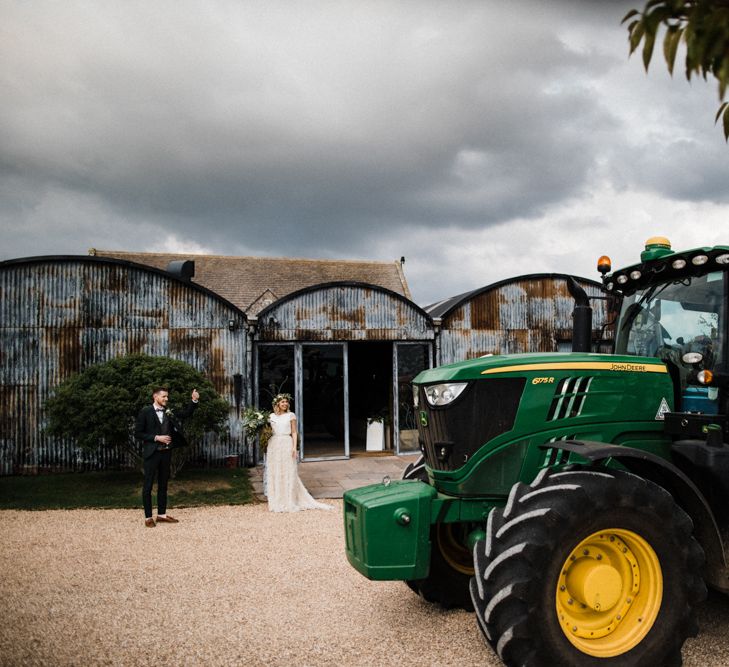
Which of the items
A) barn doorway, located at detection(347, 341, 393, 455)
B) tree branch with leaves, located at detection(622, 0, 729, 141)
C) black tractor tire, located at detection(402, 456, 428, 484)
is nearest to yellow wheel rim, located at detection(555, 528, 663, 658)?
black tractor tire, located at detection(402, 456, 428, 484)

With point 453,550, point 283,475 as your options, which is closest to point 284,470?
point 283,475

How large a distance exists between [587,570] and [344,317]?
1065 centimetres

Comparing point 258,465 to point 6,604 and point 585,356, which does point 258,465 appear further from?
point 585,356

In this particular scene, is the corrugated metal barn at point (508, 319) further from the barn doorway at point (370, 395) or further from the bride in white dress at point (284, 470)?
the bride in white dress at point (284, 470)

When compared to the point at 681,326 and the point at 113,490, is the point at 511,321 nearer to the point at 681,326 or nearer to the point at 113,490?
the point at 113,490

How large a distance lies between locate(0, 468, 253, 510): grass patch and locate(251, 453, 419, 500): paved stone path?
47cm

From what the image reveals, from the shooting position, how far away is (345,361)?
13.8 metres

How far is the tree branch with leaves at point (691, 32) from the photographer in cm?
176

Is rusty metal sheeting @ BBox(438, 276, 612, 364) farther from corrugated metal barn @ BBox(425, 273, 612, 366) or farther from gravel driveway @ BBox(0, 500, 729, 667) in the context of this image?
gravel driveway @ BBox(0, 500, 729, 667)

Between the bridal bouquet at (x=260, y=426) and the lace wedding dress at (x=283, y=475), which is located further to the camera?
the bridal bouquet at (x=260, y=426)

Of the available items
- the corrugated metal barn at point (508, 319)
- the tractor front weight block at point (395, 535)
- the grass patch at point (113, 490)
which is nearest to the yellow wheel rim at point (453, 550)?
the tractor front weight block at point (395, 535)

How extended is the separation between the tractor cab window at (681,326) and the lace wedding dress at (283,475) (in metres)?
5.42

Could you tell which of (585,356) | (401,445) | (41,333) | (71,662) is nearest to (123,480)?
(41,333)

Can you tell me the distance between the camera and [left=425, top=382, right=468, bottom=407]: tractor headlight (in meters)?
4.10
